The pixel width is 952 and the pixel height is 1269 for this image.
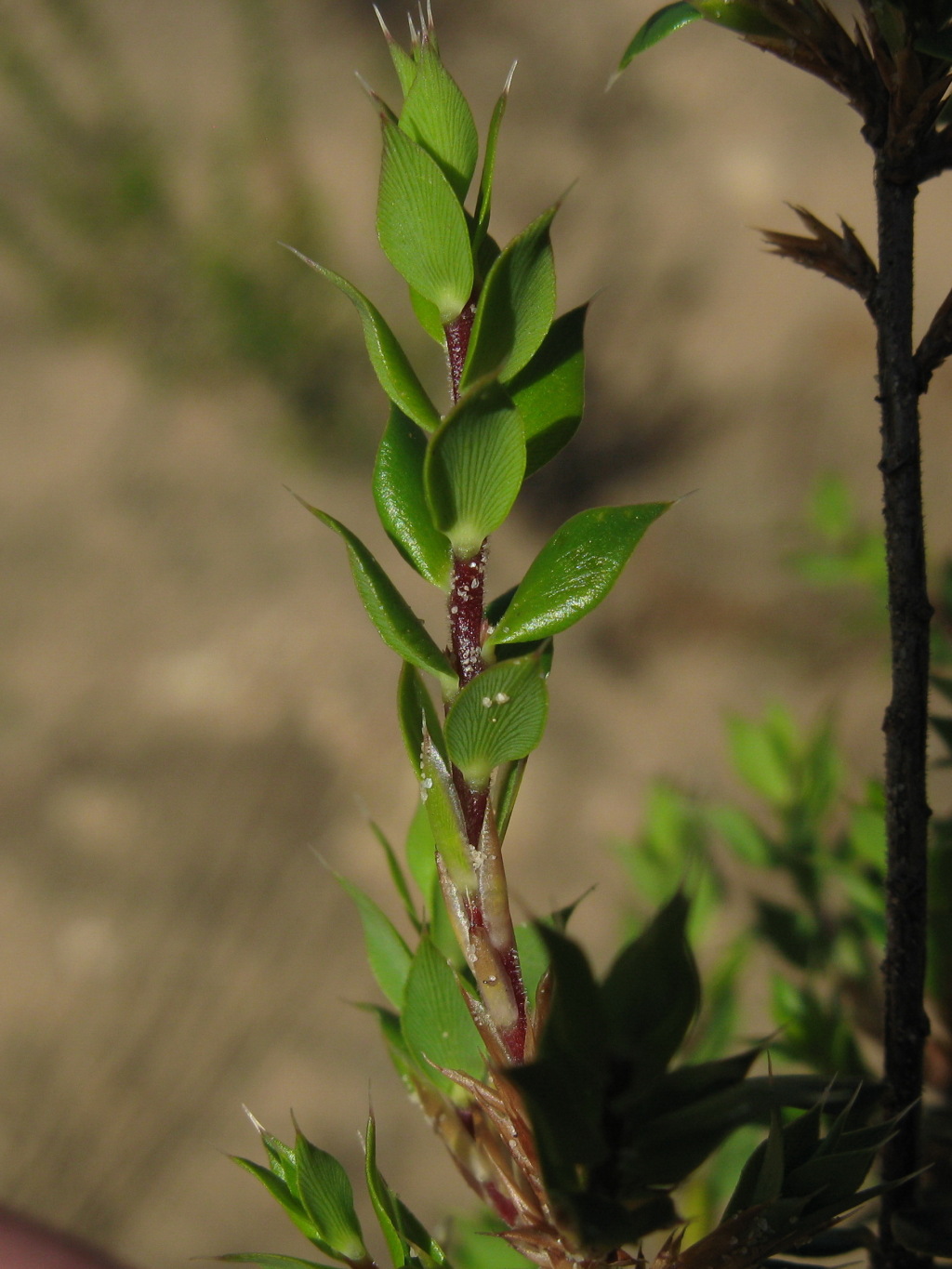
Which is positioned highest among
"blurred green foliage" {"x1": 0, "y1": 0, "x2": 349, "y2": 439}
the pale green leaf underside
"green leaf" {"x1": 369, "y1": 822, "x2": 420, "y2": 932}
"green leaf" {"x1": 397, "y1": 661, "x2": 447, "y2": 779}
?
"blurred green foliage" {"x1": 0, "y1": 0, "x2": 349, "y2": 439}

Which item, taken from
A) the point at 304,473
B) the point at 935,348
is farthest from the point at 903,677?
the point at 304,473

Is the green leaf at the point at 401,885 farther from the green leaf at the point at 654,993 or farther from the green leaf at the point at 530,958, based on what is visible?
the green leaf at the point at 654,993

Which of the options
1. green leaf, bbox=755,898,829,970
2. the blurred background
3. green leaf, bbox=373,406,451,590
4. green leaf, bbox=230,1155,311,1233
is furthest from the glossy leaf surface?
the blurred background

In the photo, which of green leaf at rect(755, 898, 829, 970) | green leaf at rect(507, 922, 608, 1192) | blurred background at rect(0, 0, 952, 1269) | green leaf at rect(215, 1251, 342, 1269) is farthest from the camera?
blurred background at rect(0, 0, 952, 1269)

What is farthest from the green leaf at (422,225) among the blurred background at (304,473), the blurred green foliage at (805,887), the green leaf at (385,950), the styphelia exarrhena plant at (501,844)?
the blurred background at (304,473)

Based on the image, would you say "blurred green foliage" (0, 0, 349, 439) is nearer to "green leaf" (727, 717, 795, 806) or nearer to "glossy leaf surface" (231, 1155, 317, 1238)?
"green leaf" (727, 717, 795, 806)

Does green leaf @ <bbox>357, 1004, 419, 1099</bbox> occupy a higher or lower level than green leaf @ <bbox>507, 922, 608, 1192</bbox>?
lower

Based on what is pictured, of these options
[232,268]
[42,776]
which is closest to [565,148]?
[232,268]

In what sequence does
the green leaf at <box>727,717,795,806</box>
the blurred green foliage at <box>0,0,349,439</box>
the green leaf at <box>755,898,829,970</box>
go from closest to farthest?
1. the green leaf at <box>755,898,829,970</box>
2. the green leaf at <box>727,717,795,806</box>
3. the blurred green foliage at <box>0,0,349,439</box>

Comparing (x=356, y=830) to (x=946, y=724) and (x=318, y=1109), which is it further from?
(x=946, y=724)
